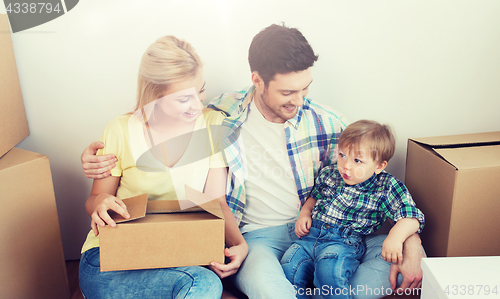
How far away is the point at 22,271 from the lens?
1.09 meters

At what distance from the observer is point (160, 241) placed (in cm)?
85

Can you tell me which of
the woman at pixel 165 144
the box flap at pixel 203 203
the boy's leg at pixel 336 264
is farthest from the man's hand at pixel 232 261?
the boy's leg at pixel 336 264

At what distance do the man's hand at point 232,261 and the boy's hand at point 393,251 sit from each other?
16.9 inches

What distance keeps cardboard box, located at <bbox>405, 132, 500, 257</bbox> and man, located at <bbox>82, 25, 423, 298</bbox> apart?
0.63ft

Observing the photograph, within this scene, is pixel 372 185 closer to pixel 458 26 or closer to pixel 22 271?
pixel 458 26

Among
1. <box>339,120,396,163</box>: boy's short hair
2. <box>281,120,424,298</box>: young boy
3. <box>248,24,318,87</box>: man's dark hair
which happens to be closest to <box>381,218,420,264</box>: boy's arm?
<box>281,120,424,298</box>: young boy

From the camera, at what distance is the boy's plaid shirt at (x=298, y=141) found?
120 cm

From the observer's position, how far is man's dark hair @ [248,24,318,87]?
1.08 meters

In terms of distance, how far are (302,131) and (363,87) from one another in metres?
0.32

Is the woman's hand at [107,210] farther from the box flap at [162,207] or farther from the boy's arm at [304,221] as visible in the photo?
the boy's arm at [304,221]

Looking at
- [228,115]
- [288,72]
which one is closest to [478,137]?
[288,72]

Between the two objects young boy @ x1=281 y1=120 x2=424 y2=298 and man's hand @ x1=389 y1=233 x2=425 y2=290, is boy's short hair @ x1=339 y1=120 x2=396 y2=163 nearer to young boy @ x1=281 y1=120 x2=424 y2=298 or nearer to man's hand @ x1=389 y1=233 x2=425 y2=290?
young boy @ x1=281 y1=120 x2=424 y2=298

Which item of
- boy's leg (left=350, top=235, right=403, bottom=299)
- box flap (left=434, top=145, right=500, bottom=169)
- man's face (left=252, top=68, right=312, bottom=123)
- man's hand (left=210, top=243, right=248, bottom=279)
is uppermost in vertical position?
man's face (left=252, top=68, right=312, bottom=123)

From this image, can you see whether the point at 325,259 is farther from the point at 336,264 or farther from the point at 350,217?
the point at 350,217
